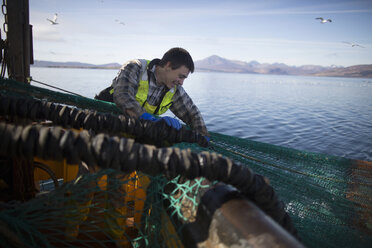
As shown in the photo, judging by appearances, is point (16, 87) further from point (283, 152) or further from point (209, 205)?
point (283, 152)

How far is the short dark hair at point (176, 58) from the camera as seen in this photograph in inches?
119

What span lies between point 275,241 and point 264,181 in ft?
0.94

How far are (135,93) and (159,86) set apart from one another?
1.18 feet

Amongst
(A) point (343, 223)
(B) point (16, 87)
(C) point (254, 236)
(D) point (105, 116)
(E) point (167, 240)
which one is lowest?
(A) point (343, 223)

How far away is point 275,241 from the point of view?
26.9 inches

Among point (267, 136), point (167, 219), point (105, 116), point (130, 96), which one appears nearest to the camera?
point (167, 219)

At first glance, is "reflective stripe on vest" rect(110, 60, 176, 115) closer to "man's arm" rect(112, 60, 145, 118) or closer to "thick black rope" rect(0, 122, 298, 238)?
Answer: "man's arm" rect(112, 60, 145, 118)

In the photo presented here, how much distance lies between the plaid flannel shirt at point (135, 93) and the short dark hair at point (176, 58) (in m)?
0.19

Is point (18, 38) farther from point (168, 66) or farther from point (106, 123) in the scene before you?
point (106, 123)

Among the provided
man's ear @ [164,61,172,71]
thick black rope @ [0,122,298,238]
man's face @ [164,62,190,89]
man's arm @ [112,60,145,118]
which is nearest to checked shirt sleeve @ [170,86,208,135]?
man's face @ [164,62,190,89]

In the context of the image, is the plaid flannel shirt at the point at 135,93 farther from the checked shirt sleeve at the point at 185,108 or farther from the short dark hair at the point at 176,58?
the short dark hair at the point at 176,58

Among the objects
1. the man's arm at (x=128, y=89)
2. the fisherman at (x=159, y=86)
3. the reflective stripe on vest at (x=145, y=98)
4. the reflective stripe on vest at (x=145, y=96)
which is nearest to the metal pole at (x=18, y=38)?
the fisherman at (x=159, y=86)

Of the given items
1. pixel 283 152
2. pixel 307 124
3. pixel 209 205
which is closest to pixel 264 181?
pixel 209 205

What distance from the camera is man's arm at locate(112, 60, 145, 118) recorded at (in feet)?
8.58
